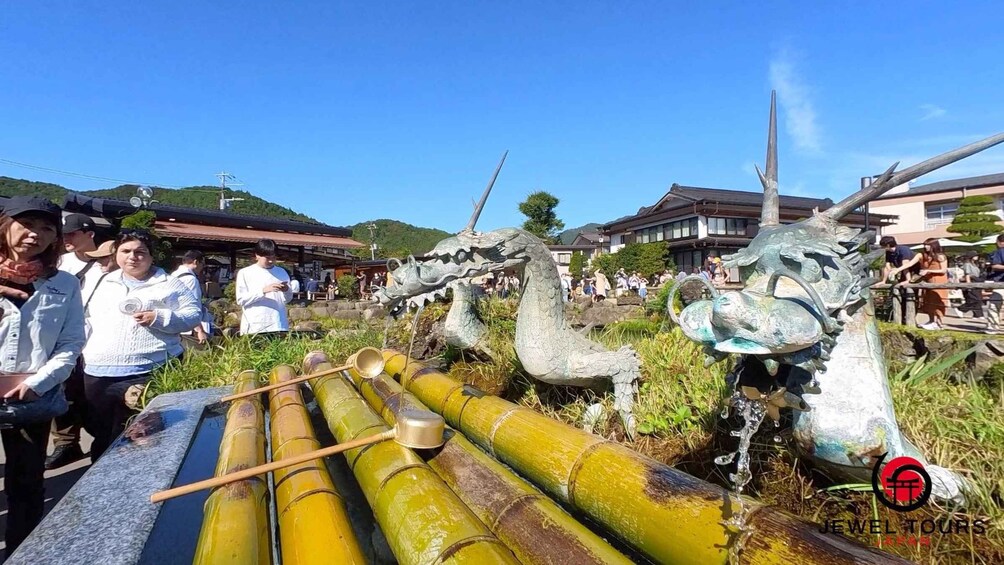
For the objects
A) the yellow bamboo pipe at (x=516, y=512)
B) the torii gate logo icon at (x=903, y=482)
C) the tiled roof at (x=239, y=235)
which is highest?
the tiled roof at (x=239, y=235)

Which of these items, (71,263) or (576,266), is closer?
(71,263)

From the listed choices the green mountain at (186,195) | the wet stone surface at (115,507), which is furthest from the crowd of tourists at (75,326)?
the green mountain at (186,195)

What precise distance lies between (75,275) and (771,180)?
5.06 metres

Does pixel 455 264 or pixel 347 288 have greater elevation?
pixel 455 264

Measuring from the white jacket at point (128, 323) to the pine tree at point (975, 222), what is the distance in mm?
26747

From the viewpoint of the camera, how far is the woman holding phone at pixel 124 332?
3.37 meters

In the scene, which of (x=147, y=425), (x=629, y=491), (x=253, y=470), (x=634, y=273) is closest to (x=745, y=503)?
(x=629, y=491)

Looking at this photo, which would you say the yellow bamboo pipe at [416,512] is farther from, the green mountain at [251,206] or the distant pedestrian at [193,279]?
the green mountain at [251,206]

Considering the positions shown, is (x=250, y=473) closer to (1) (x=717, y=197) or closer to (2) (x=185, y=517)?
(2) (x=185, y=517)

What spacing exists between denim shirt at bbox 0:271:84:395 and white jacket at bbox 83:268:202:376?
33.5 inches

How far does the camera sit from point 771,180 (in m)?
1.71

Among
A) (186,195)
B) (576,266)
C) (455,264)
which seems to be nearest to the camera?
(455,264)

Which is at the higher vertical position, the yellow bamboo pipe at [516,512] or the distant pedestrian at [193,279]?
the distant pedestrian at [193,279]

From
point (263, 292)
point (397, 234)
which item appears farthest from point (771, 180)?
point (397, 234)
